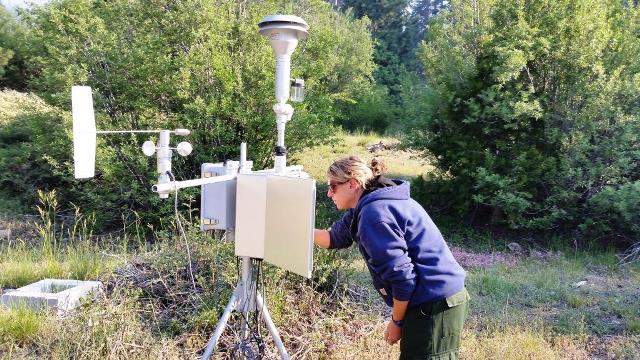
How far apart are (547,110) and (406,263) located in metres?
6.52

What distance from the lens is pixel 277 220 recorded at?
2.40 meters

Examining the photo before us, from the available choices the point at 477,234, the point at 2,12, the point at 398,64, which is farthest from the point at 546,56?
the point at 398,64

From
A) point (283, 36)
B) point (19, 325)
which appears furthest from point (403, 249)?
point (19, 325)

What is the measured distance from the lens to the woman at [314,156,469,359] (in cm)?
224

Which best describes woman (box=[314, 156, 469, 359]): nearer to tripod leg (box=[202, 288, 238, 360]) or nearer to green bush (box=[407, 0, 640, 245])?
tripod leg (box=[202, 288, 238, 360])

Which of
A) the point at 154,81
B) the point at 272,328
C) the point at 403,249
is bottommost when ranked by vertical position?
the point at 272,328

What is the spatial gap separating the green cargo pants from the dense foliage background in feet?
17.4

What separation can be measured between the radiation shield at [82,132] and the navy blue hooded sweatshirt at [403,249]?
4.12 ft

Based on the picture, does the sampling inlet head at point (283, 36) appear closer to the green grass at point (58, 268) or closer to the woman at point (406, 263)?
the woman at point (406, 263)

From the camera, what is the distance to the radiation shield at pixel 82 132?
220cm

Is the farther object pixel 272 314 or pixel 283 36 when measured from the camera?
pixel 272 314

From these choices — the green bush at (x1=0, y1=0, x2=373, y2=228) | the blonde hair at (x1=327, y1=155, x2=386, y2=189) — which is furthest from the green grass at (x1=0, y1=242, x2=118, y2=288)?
the blonde hair at (x1=327, y1=155, x2=386, y2=189)

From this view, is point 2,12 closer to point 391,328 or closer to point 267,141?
point 267,141

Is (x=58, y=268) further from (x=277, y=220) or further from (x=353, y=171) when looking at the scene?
(x=353, y=171)
